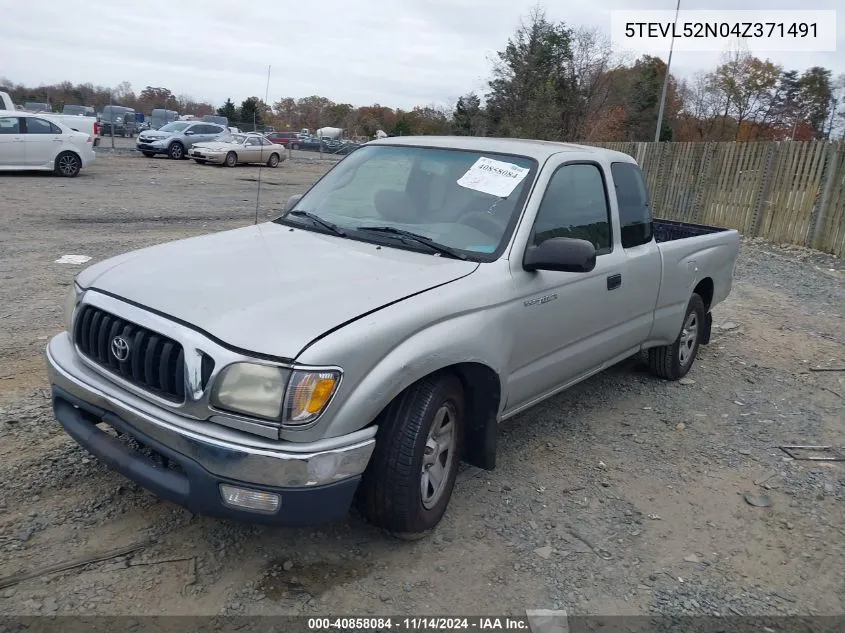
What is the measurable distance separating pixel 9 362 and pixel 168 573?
113 inches

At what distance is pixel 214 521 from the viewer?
3.30 m

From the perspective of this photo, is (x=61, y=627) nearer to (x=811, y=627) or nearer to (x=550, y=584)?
(x=550, y=584)

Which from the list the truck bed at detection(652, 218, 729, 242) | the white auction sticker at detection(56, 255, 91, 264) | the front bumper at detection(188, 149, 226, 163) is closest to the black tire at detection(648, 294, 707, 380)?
the truck bed at detection(652, 218, 729, 242)

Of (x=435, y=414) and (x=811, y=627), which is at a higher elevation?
(x=435, y=414)

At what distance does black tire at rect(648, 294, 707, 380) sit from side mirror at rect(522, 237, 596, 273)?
240cm

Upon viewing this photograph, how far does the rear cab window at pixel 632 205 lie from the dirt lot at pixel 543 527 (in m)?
1.27

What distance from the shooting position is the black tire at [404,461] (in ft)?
9.62

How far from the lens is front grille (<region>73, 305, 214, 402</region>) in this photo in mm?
2715

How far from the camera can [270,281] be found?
10.2ft

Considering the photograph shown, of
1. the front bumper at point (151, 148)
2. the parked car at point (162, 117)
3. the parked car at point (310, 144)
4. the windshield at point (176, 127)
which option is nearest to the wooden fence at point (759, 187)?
the front bumper at point (151, 148)

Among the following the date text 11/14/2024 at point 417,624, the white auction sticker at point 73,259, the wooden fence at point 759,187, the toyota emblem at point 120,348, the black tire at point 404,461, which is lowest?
the date text 11/14/2024 at point 417,624

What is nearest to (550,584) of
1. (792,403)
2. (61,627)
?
(61,627)

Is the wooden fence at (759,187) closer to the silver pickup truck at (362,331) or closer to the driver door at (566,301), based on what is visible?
the silver pickup truck at (362,331)

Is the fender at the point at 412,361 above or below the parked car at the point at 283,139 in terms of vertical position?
below
